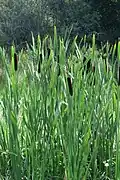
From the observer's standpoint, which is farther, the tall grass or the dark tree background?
the dark tree background

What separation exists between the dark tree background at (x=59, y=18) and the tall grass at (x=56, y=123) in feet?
25.7

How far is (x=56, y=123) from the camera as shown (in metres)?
1.99

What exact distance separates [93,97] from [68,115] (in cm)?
26

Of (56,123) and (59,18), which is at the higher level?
(56,123)

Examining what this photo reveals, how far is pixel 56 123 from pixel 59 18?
886cm

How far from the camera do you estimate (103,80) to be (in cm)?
215

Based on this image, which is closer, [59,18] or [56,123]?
[56,123]

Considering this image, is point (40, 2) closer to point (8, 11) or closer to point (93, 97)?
point (8, 11)

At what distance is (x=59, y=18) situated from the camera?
10.7m

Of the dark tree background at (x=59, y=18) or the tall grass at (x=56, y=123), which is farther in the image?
the dark tree background at (x=59, y=18)

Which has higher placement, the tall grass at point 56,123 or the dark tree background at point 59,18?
the tall grass at point 56,123

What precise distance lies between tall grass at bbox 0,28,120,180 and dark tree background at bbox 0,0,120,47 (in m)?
7.85

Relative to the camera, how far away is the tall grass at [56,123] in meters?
1.95

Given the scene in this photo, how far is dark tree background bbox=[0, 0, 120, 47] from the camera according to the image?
33.8 feet
